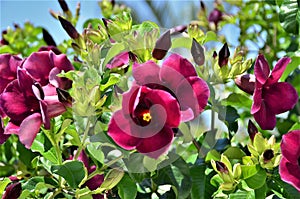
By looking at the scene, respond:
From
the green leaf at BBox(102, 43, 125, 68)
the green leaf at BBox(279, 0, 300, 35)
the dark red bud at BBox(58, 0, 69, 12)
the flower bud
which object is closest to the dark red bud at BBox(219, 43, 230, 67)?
the flower bud

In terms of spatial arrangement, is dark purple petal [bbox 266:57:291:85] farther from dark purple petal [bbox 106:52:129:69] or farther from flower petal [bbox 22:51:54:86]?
flower petal [bbox 22:51:54:86]

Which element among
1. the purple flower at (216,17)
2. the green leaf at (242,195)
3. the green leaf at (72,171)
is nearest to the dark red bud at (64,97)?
the green leaf at (72,171)

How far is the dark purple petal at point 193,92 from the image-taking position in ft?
3.14

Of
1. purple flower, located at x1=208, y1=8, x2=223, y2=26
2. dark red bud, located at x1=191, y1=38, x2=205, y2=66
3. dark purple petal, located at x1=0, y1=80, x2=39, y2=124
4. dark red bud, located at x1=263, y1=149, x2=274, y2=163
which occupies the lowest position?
purple flower, located at x1=208, y1=8, x2=223, y2=26

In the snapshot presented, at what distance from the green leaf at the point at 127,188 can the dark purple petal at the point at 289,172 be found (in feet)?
0.96

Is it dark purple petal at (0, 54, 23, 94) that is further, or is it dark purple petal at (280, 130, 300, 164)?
dark purple petal at (0, 54, 23, 94)

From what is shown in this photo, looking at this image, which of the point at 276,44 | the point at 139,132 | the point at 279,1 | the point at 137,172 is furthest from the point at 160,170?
the point at 276,44

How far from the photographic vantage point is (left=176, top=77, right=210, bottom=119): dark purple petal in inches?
37.7

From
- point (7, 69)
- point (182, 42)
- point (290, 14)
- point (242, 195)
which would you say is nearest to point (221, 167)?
point (242, 195)

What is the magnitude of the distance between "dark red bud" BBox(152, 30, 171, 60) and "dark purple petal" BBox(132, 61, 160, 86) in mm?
69

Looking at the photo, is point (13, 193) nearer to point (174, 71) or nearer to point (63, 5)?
point (174, 71)

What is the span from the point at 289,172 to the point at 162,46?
35 centimetres

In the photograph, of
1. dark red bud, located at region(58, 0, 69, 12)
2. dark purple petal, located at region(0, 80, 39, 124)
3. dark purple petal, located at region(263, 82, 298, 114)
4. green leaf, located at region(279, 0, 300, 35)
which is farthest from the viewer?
dark red bud, located at region(58, 0, 69, 12)

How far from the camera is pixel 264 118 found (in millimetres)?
1102
